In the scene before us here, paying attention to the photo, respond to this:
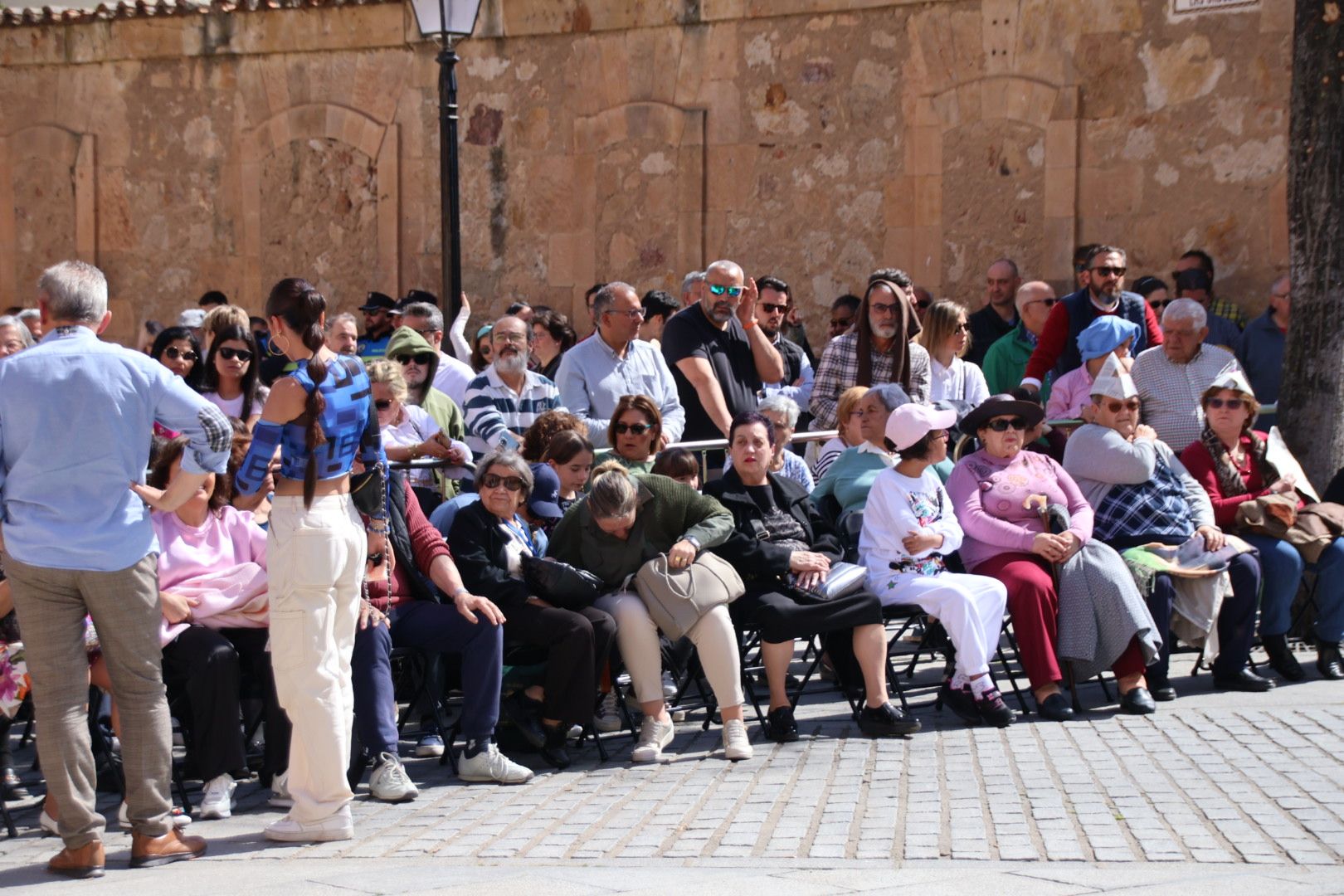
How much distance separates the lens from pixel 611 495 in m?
7.78

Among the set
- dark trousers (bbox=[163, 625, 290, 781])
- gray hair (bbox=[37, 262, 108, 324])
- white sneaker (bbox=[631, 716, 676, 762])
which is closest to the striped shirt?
white sneaker (bbox=[631, 716, 676, 762])

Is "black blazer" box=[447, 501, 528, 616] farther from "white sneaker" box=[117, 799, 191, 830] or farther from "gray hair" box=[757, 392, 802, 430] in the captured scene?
"gray hair" box=[757, 392, 802, 430]

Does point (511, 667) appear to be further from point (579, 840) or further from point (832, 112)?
point (832, 112)

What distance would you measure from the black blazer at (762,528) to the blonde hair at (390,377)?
1.46 m

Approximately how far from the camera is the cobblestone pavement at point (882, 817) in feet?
18.4

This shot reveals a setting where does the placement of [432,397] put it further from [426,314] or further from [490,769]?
[490,769]

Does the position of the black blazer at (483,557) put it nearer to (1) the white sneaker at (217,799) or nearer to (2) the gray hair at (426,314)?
(1) the white sneaker at (217,799)

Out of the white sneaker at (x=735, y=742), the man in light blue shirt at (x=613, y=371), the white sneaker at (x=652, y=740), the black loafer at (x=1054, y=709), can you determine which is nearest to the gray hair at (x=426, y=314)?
the man in light blue shirt at (x=613, y=371)

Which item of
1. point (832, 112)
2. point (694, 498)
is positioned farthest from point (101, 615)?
point (832, 112)

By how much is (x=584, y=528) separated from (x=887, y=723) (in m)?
1.54

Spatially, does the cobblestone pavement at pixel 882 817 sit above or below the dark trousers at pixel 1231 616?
below

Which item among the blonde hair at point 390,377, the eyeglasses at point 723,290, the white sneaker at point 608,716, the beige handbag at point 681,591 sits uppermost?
the eyeglasses at point 723,290

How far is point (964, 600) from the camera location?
815cm

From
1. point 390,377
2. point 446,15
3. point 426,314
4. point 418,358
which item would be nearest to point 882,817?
point 390,377
